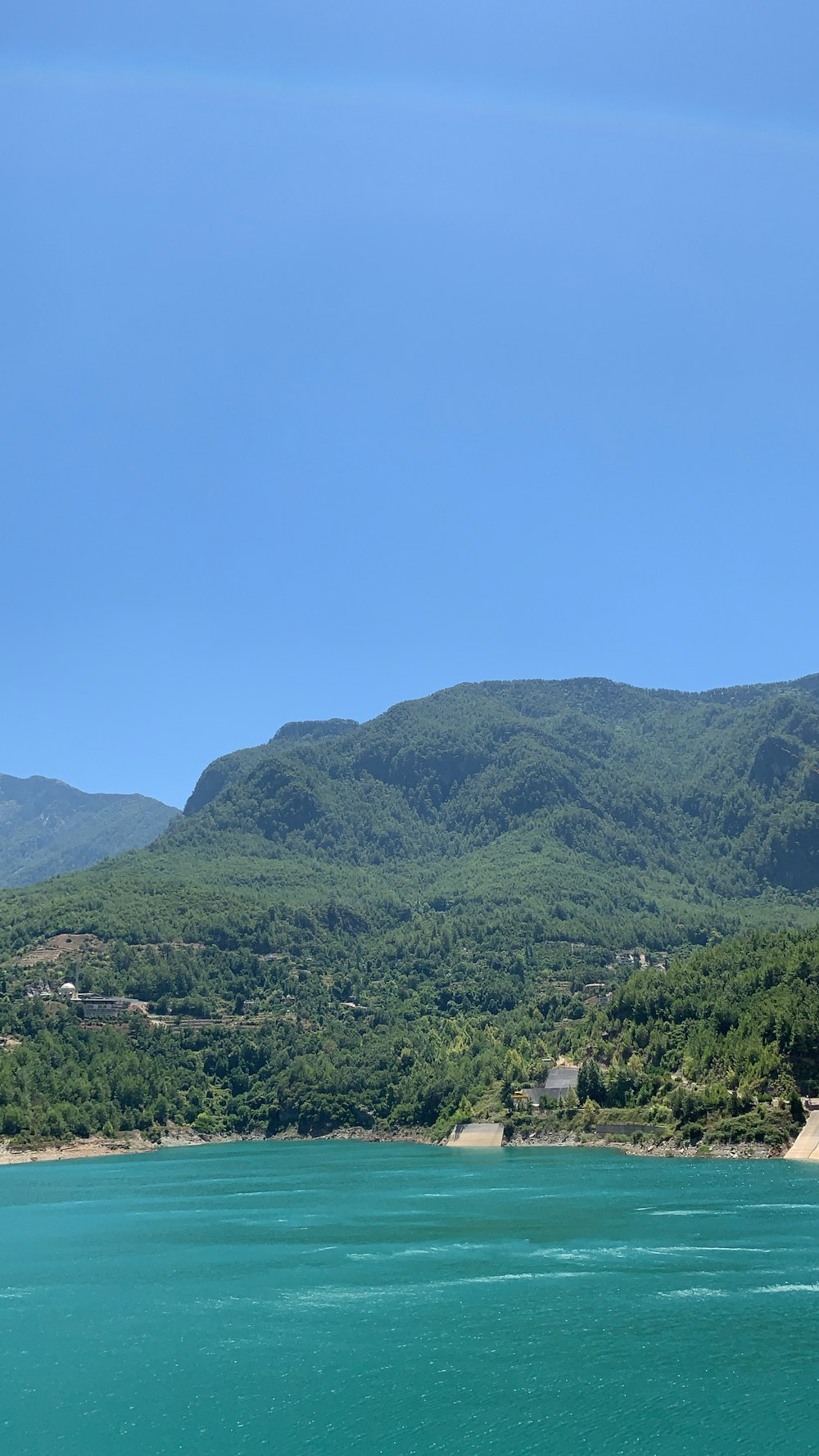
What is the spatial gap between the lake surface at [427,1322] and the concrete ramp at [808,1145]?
12.3ft

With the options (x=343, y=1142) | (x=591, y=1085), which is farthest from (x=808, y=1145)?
(x=343, y=1142)

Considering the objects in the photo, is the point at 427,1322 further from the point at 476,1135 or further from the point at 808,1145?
the point at 476,1135

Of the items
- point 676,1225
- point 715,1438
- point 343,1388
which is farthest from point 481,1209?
point 715,1438

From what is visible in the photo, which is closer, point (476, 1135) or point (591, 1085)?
point (591, 1085)

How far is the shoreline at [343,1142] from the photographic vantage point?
354 ft

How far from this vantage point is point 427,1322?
55844mm

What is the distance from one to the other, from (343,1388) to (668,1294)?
59.5ft

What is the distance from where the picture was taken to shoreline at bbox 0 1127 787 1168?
108 metres

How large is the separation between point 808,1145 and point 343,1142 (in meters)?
73.4

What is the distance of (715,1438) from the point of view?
4088 centimetres

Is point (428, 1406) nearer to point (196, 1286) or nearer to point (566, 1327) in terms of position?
point (566, 1327)

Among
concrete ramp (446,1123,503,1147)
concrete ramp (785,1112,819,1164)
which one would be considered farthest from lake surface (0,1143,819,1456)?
concrete ramp (446,1123,503,1147)

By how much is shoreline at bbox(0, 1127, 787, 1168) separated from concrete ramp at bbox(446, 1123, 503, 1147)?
1.59m

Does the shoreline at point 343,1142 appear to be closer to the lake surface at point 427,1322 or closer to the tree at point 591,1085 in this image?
the tree at point 591,1085
